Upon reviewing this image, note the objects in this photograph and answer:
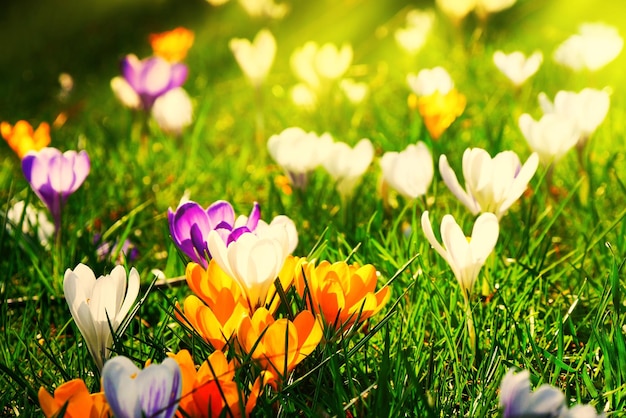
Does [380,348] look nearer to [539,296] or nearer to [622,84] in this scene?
[539,296]

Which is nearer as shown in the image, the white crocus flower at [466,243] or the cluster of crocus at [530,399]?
the cluster of crocus at [530,399]

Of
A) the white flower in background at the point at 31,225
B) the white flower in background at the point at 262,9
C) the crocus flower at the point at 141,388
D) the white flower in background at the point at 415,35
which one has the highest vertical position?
the crocus flower at the point at 141,388

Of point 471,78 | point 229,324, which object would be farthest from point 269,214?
point 471,78

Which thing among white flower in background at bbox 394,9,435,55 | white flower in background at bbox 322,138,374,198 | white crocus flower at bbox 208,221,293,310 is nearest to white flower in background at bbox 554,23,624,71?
white flower in background at bbox 394,9,435,55

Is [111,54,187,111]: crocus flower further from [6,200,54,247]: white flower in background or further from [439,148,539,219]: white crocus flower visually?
[439,148,539,219]: white crocus flower

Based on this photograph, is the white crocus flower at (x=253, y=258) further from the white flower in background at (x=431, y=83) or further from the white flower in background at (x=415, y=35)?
the white flower in background at (x=415, y=35)

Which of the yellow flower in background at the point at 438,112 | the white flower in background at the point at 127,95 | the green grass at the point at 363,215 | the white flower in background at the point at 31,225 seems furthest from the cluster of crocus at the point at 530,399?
the white flower in background at the point at 127,95

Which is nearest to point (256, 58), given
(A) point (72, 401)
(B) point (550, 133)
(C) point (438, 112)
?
(C) point (438, 112)
